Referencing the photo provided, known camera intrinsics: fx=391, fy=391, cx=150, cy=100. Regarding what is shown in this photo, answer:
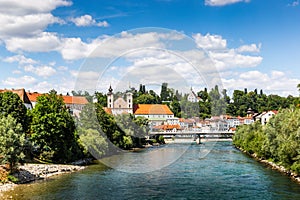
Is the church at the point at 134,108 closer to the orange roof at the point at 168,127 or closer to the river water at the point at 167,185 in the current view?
the orange roof at the point at 168,127

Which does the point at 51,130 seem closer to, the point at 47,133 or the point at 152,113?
the point at 47,133

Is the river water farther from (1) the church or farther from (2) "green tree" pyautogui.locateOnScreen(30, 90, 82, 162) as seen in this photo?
(1) the church

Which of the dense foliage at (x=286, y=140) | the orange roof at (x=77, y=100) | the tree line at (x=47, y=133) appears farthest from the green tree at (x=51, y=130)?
the dense foliage at (x=286, y=140)

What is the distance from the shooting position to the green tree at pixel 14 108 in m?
36.7

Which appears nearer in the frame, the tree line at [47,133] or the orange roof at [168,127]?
the tree line at [47,133]

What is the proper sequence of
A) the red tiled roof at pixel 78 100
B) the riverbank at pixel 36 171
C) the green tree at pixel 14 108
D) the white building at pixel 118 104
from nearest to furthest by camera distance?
the riverbank at pixel 36 171, the green tree at pixel 14 108, the red tiled roof at pixel 78 100, the white building at pixel 118 104

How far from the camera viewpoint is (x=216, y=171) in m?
33.1

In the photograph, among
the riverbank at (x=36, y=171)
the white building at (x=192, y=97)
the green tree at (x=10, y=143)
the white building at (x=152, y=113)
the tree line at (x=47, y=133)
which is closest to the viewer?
the white building at (x=192, y=97)

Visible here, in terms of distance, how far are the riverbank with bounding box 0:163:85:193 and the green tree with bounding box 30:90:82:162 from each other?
1880 mm

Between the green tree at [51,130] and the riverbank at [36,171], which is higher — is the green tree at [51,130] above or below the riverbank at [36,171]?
above

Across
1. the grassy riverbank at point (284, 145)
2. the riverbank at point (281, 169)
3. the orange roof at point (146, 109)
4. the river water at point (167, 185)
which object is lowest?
the river water at point (167, 185)

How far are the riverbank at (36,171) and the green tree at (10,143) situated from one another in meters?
1.12

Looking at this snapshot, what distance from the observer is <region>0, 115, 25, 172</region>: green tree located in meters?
26.0

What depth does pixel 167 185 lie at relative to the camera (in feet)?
85.8
